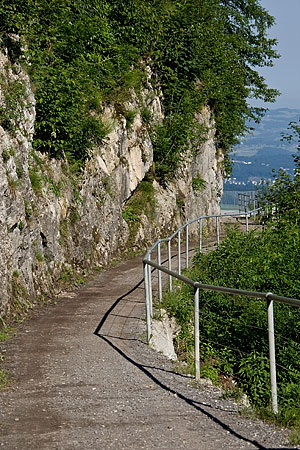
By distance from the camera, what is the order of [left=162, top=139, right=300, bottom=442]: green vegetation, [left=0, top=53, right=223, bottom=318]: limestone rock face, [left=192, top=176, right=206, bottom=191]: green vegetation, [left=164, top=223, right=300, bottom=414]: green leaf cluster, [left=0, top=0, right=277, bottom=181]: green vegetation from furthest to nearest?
[left=192, top=176, right=206, bottom=191]: green vegetation
[left=0, top=0, right=277, bottom=181]: green vegetation
[left=0, top=53, right=223, bottom=318]: limestone rock face
[left=164, top=223, right=300, bottom=414]: green leaf cluster
[left=162, top=139, right=300, bottom=442]: green vegetation

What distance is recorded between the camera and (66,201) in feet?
60.3

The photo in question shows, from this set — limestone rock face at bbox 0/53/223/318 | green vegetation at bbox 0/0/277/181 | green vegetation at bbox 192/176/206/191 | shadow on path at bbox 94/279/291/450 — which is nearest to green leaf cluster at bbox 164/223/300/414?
shadow on path at bbox 94/279/291/450

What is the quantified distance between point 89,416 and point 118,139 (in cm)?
1713

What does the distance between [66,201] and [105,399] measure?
34.9 ft

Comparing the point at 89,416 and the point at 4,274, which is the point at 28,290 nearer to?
the point at 4,274

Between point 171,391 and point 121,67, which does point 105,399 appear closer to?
point 171,391

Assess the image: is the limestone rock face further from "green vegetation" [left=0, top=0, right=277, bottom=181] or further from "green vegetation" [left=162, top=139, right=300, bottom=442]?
"green vegetation" [left=162, top=139, right=300, bottom=442]

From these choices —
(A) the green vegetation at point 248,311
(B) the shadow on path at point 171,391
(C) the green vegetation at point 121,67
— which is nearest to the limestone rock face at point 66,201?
(C) the green vegetation at point 121,67

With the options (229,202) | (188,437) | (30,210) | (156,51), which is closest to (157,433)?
(188,437)

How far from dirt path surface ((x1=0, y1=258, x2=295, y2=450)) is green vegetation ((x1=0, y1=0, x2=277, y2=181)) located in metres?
5.23

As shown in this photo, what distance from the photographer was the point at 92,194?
2106cm

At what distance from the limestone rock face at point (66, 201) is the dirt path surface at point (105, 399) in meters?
1.87

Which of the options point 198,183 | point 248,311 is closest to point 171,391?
point 248,311

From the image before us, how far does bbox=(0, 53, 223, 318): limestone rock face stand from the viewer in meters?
13.8
